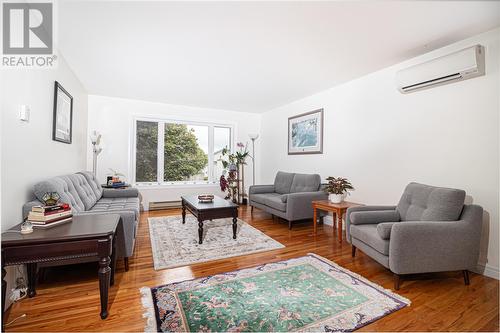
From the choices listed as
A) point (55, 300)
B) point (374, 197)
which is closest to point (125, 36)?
point (55, 300)

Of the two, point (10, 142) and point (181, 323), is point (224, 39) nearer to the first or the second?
point (10, 142)

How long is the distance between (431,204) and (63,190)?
3657mm

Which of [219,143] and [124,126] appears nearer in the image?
[124,126]

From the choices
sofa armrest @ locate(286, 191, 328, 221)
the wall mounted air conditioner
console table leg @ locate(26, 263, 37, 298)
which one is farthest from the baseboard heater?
the wall mounted air conditioner

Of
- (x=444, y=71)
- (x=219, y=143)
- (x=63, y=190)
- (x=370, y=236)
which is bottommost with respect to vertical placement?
(x=370, y=236)

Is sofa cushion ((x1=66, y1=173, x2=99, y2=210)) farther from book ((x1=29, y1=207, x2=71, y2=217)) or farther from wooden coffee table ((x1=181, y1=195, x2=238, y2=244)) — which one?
wooden coffee table ((x1=181, y1=195, x2=238, y2=244))

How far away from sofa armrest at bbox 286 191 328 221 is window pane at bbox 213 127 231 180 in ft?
8.76

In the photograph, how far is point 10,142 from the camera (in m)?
1.85

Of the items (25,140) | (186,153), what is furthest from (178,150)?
(25,140)

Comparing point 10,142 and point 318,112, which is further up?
point 318,112

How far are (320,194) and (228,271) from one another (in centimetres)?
219

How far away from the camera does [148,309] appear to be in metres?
1.75

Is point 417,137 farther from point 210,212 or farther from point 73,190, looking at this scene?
point 73,190

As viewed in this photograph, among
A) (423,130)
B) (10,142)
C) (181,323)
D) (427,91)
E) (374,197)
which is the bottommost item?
(181,323)
